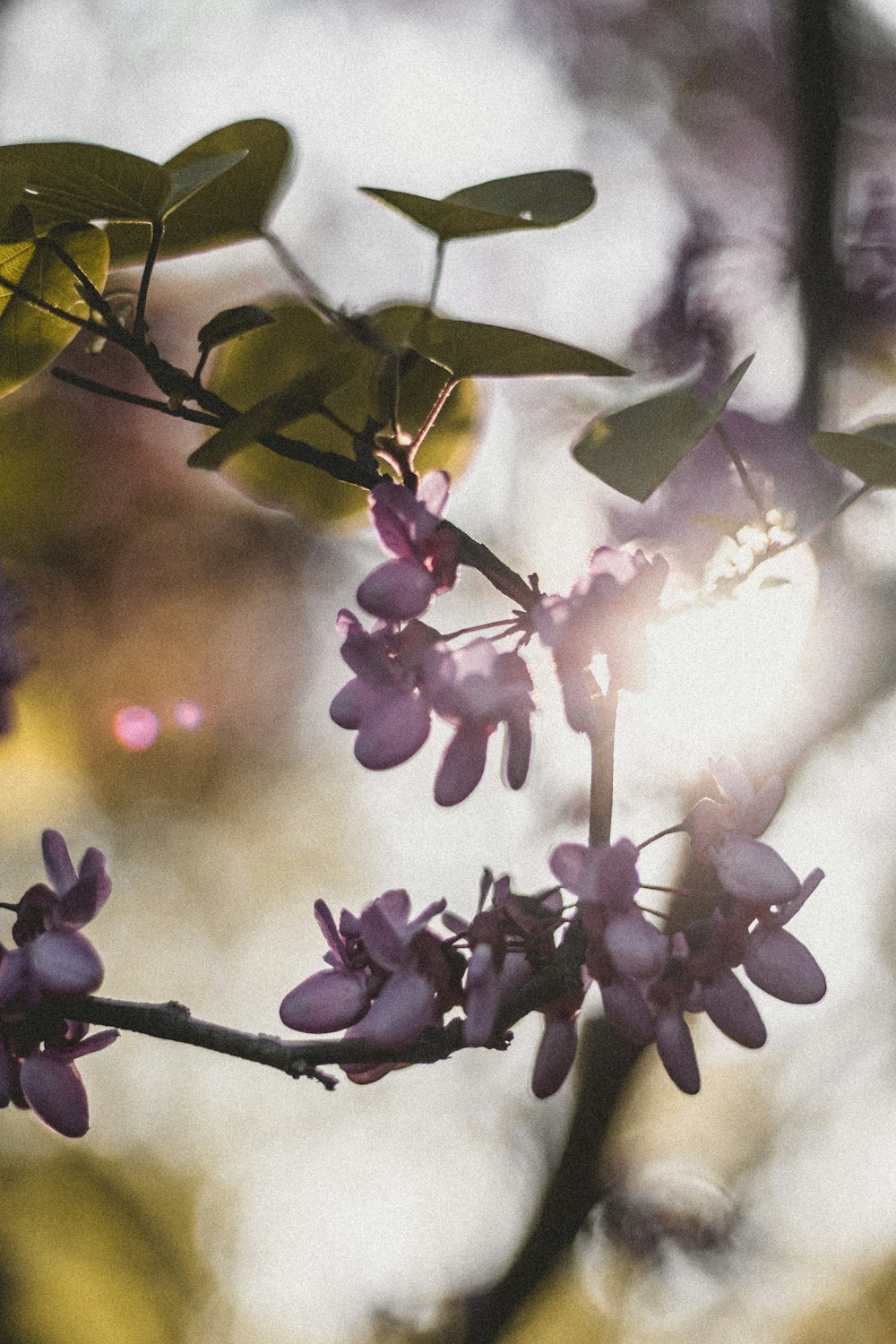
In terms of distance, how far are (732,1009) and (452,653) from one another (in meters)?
0.35

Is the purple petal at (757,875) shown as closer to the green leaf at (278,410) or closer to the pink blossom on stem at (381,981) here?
the pink blossom on stem at (381,981)

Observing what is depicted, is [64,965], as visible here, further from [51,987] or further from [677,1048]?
[677,1048]

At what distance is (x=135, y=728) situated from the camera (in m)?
3.90

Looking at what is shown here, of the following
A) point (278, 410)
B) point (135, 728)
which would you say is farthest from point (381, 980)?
point (135, 728)

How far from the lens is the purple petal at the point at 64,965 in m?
→ 0.77

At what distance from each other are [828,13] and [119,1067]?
3.91 m

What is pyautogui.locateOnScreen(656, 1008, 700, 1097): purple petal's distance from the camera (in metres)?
0.81

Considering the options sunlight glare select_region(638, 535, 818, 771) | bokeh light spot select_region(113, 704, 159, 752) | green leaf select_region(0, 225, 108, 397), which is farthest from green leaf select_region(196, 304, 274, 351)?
bokeh light spot select_region(113, 704, 159, 752)

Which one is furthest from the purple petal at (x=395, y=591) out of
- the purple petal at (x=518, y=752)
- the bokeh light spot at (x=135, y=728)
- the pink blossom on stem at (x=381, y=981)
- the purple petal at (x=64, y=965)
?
the bokeh light spot at (x=135, y=728)

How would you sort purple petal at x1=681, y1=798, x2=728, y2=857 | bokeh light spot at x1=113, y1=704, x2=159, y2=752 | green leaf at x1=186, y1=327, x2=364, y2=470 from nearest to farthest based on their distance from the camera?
green leaf at x1=186, y1=327, x2=364, y2=470 → purple petal at x1=681, y1=798, x2=728, y2=857 → bokeh light spot at x1=113, y1=704, x2=159, y2=752

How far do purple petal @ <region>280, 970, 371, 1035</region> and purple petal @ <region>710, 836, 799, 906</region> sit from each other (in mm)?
292

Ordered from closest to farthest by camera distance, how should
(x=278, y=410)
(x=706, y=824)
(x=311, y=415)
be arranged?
(x=278, y=410), (x=706, y=824), (x=311, y=415)

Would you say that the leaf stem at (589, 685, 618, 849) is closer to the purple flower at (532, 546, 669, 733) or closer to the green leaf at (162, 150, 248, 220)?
the purple flower at (532, 546, 669, 733)

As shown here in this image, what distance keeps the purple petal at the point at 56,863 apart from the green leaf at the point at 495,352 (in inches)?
19.3
